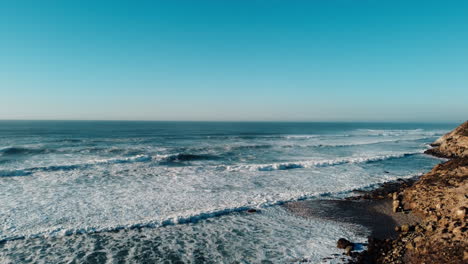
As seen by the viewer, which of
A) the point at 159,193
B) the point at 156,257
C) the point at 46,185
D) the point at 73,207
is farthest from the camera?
the point at 46,185

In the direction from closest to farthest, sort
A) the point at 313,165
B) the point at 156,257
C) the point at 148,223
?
the point at 156,257 → the point at 148,223 → the point at 313,165

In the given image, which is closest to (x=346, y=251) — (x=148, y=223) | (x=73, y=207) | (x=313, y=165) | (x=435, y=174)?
(x=148, y=223)

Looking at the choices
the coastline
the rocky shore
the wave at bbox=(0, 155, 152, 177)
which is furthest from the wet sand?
the wave at bbox=(0, 155, 152, 177)

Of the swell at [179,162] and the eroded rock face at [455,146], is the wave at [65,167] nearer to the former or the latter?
the swell at [179,162]

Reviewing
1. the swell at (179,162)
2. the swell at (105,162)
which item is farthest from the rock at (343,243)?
the swell at (105,162)

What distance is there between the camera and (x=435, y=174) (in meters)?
14.2

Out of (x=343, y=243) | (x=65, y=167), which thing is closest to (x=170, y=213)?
(x=343, y=243)

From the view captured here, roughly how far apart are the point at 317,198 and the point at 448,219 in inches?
242

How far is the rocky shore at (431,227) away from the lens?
22.0 feet

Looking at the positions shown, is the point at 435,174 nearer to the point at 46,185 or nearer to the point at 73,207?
the point at 73,207

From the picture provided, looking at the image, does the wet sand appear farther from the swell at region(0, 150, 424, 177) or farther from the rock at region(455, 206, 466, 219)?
the swell at region(0, 150, 424, 177)

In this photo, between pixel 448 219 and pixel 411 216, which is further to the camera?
pixel 411 216

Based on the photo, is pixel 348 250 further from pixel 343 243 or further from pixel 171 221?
pixel 171 221

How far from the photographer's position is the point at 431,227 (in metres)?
7.96
